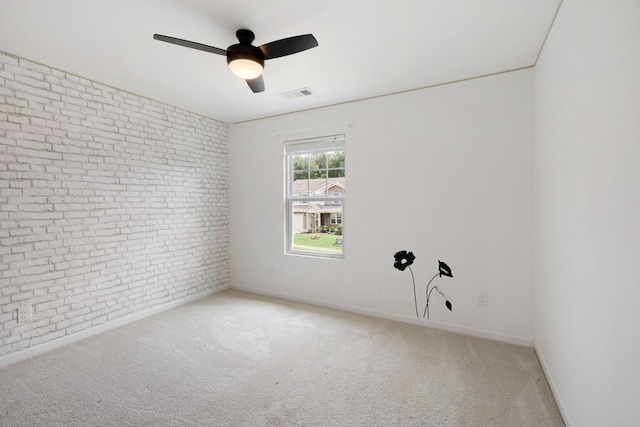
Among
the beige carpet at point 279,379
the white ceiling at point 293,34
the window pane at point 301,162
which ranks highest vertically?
the white ceiling at point 293,34

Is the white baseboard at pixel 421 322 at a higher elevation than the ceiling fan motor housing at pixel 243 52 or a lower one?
lower

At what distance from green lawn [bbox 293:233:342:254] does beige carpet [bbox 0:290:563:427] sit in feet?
3.35

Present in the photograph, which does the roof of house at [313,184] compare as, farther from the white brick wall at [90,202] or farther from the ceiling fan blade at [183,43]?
the ceiling fan blade at [183,43]

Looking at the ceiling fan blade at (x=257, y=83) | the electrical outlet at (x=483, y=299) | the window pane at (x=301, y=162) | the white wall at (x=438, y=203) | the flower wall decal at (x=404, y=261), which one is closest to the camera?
the ceiling fan blade at (x=257, y=83)

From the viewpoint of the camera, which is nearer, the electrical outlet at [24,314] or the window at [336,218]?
the electrical outlet at [24,314]

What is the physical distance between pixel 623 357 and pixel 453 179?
202 centimetres

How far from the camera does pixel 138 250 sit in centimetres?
327

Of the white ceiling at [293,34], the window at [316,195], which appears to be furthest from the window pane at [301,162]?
the white ceiling at [293,34]

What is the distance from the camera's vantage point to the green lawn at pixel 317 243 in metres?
3.70

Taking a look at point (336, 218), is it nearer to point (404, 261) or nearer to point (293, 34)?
point (404, 261)

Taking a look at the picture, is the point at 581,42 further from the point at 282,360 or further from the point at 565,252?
the point at 282,360

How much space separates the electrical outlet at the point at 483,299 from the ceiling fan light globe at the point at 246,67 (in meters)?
2.80

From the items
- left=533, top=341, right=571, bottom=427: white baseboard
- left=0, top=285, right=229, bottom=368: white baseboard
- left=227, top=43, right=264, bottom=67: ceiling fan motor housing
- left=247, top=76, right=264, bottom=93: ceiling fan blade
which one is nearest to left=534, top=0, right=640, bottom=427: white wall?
left=533, top=341, right=571, bottom=427: white baseboard

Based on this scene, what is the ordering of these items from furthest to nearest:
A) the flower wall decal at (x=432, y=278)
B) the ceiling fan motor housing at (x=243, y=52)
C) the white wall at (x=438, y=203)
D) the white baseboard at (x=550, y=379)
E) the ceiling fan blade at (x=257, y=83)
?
the flower wall decal at (x=432, y=278)
the white wall at (x=438, y=203)
the ceiling fan blade at (x=257, y=83)
the ceiling fan motor housing at (x=243, y=52)
the white baseboard at (x=550, y=379)
